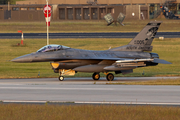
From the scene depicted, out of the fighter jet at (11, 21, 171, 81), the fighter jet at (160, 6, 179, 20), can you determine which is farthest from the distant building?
the fighter jet at (11, 21, 171, 81)

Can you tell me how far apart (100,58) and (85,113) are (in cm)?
Answer: 1205

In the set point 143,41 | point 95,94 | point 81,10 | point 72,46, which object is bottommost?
point 95,94

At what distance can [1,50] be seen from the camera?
4559 cm

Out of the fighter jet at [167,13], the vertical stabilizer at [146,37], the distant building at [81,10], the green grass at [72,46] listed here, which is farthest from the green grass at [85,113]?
the fighter jet at [167,13]

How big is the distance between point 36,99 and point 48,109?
3.14 meters

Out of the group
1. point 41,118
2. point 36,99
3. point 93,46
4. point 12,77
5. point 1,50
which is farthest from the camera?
point 93,46

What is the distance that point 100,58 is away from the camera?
79.9ft

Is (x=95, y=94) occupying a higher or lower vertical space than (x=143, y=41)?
lower

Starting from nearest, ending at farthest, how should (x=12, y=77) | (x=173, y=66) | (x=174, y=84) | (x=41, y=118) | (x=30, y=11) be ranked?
(x=41, y=118), (x=174, y=84), (x=12, y=77), (x=173, y=66), (x=30, y=11)

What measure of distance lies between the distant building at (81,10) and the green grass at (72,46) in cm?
6246

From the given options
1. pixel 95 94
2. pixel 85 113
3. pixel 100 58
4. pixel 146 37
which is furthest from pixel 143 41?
pixel 85 113

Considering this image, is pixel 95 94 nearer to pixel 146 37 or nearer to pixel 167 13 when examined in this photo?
pixel 146 37

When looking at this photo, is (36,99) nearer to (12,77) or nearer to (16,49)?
(12,77)

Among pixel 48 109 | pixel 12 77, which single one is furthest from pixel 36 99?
pixel 12 77
